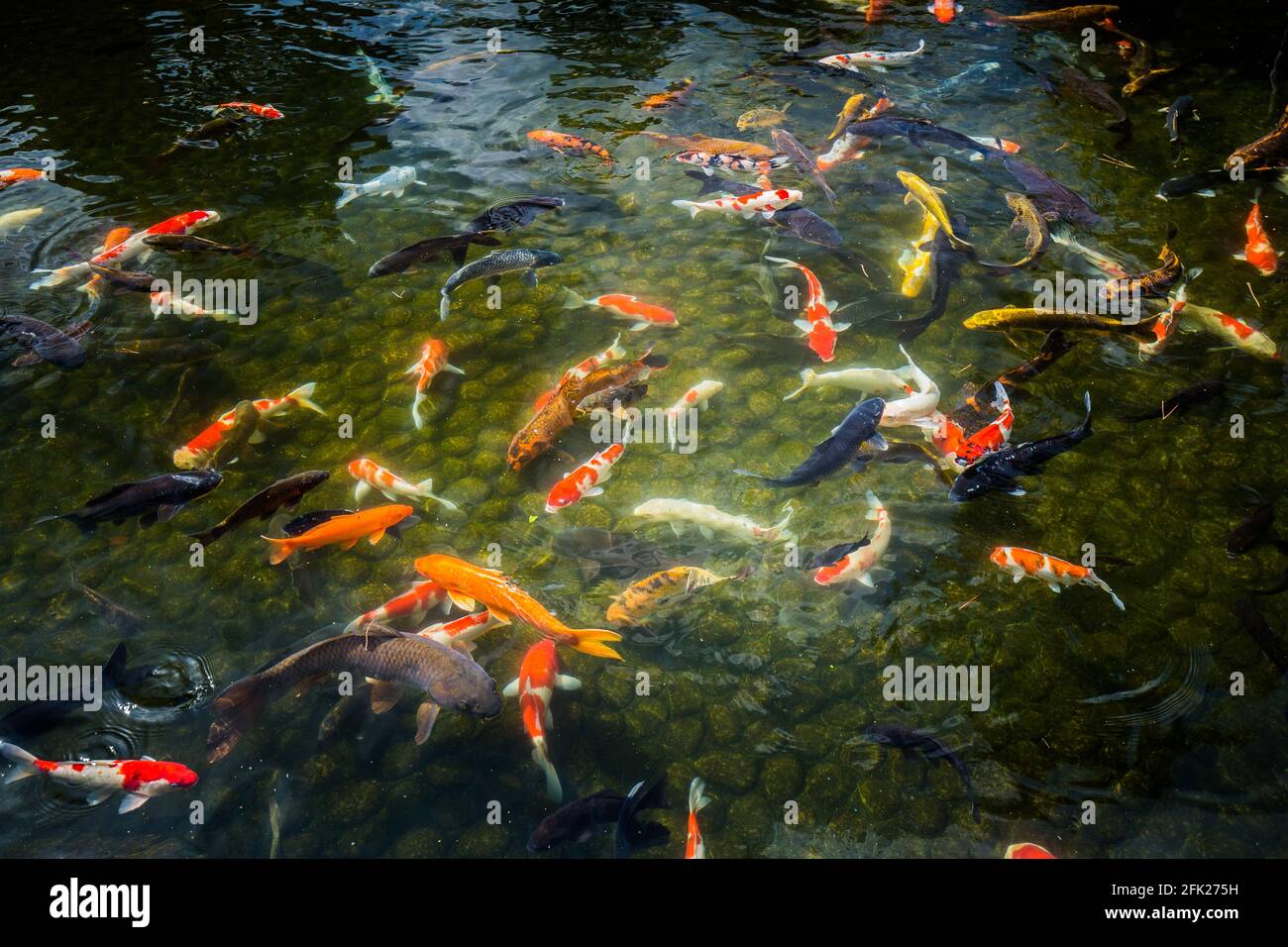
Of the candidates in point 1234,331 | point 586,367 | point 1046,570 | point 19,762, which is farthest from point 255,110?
point 1234,331

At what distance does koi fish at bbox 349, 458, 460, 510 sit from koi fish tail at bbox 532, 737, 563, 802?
1.87 metres

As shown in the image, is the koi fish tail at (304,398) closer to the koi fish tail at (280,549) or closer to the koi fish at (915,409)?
the koi fish tail at (280,549)

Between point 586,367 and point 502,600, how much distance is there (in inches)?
87.8

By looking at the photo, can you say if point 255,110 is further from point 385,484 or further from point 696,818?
point 696,818

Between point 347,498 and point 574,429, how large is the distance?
1.61 meters

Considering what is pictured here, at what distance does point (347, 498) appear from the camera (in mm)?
5336

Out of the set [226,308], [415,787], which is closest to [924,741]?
[415,787]

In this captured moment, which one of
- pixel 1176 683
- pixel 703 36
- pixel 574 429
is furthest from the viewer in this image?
pixel 703 36

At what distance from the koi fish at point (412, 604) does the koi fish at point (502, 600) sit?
0.27 ft

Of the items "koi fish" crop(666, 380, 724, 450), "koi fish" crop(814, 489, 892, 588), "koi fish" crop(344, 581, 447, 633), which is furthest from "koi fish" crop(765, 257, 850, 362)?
"koi fish" crop(344, 581, 447, 633)

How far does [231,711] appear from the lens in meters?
4.02

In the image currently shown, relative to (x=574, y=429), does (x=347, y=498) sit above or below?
below
